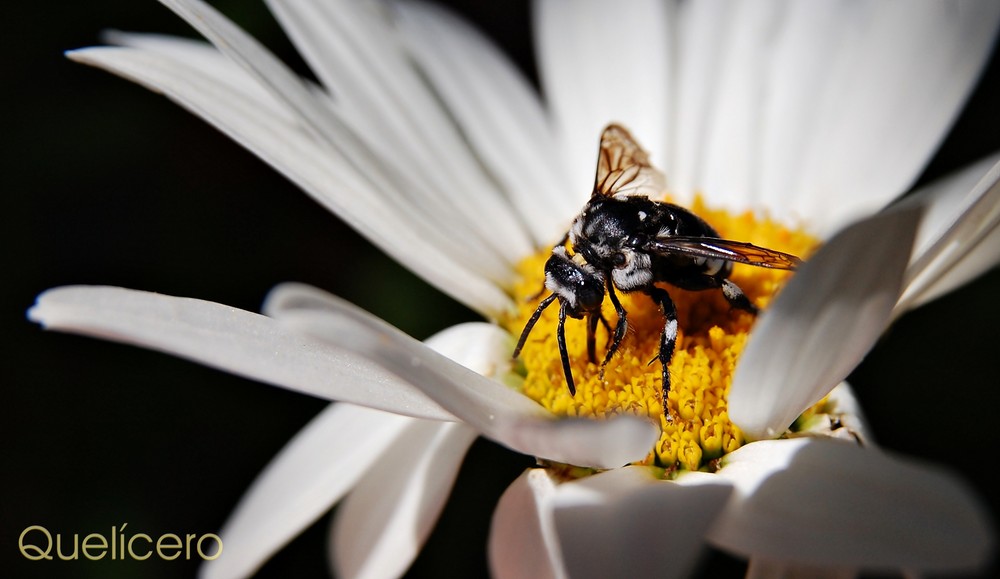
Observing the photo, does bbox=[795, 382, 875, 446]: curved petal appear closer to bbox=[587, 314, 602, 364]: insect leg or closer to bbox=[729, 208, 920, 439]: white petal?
bbox=[729, 208, 920, 439]: white petal

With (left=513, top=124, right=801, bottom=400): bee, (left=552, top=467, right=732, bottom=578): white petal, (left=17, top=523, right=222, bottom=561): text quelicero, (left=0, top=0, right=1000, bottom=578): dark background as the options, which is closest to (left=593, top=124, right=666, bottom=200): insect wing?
(left=513, top=124, right=801, bottom=400): bee

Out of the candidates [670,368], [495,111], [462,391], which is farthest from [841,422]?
[495,111]

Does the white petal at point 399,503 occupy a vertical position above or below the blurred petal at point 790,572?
above

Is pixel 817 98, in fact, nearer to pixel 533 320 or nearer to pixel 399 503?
pixel 533 320

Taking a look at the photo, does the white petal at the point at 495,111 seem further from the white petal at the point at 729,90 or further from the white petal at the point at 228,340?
the white petal at the point at 228,340

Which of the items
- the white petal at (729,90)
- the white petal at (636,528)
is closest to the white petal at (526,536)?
the white petal at (636,528)

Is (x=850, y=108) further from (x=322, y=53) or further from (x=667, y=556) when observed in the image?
(x=667, y=556)

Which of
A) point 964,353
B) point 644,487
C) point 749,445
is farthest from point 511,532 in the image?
point 964,353
